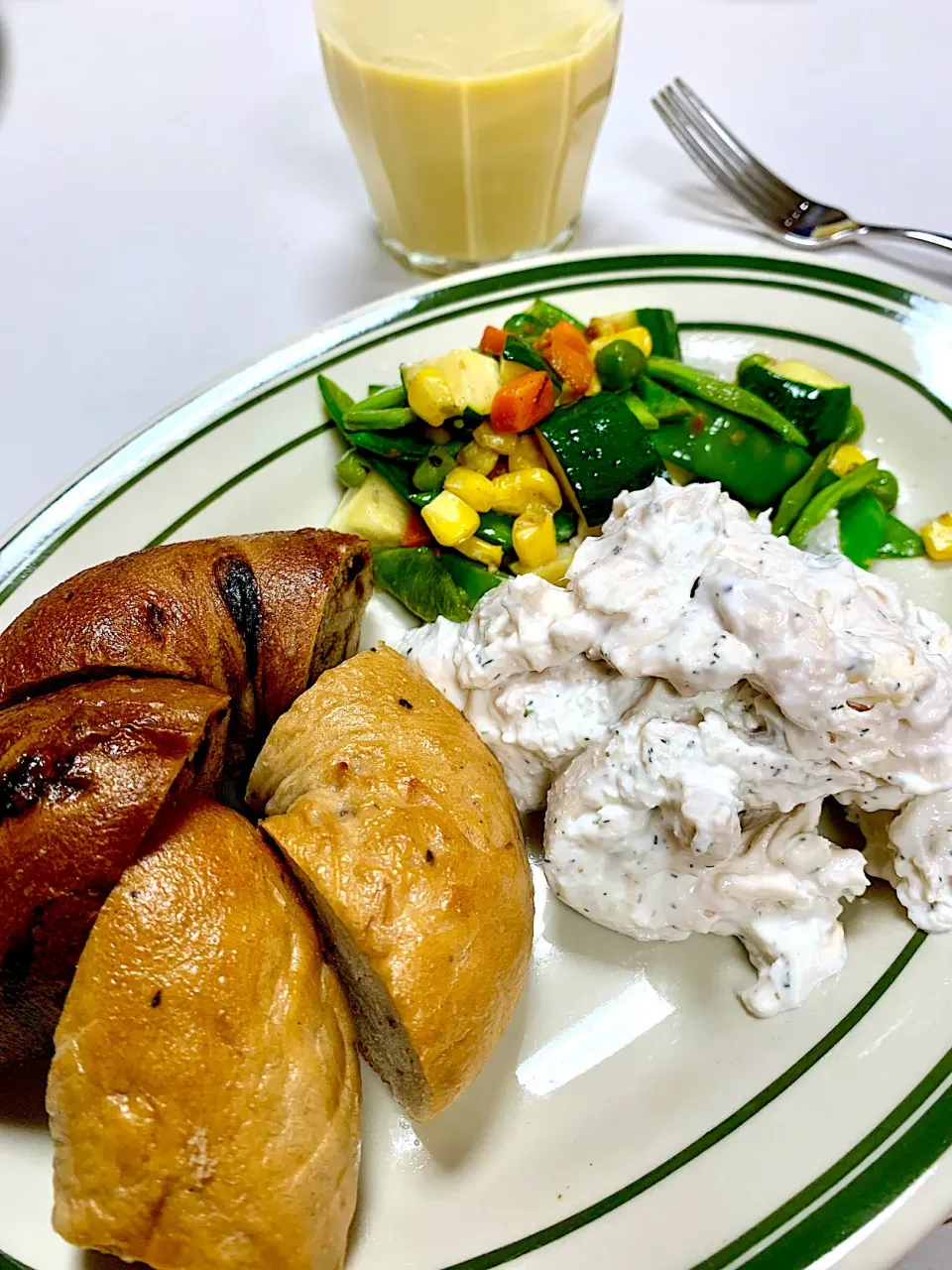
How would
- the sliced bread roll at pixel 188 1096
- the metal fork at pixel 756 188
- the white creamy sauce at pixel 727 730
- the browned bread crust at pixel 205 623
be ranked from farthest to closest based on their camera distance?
the metal fork at pixel 756 188 < the browned bread crust at pixel 205 623 < the white creamy sauce at pixel 727 730 < the sliced bread roll at pixel 188 1096

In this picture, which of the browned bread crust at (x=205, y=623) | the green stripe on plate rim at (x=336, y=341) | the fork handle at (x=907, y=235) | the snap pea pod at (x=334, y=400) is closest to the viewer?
the browned bread crust at (x=205, y=623)

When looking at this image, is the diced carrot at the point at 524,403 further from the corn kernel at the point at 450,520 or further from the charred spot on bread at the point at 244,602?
the charred spot on bread at the point at 244,602

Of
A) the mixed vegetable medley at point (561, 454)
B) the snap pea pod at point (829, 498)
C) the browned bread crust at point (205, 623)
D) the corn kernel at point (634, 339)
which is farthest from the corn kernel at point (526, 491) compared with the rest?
the snap pea pod at point (829, 498)

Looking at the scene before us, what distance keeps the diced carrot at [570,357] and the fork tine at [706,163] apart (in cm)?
105

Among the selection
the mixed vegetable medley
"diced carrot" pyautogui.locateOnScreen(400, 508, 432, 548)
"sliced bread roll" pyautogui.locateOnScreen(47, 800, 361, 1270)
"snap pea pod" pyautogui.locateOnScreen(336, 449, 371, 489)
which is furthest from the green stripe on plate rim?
"sliced bread roll" pyautogui.locateOnScreen(47, 800, 361, 1270)

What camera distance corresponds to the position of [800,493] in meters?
2.34

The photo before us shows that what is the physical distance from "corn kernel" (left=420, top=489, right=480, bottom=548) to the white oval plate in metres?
0.47

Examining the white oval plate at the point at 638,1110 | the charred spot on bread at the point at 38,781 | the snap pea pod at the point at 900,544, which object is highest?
the charred spot on bread at the point at 38,781

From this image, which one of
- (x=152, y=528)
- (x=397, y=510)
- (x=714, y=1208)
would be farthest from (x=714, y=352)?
(x=714, y=1208)

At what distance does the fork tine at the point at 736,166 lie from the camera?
3.01m

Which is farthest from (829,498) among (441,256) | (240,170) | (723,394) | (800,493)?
(240,170)

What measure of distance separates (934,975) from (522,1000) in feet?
2.31

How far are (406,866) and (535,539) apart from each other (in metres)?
0.95

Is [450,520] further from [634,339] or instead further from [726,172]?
[726,172]
